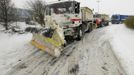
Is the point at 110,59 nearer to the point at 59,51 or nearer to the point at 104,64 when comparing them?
the point at 104,64

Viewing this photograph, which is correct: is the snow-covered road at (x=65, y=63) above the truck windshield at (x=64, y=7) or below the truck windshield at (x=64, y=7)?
below

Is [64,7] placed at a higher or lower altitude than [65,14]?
higher

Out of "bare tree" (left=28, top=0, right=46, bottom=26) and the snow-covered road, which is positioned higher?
"bare tree" (left=28, top=0, right=46, bottom=26)

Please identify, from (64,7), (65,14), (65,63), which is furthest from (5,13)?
(65,63)

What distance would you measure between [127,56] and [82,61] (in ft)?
7.62

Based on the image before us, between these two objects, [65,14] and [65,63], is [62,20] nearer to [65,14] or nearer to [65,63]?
[65,14]

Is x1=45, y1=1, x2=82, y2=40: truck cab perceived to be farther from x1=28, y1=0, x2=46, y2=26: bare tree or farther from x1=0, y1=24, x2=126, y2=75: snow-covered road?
x1=28, y1=0, x2=46, y2=26: bare tree

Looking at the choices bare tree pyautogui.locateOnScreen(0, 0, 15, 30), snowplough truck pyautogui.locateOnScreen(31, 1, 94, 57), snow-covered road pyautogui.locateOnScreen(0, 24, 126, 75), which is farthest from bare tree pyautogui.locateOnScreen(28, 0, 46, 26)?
snow-covered road pyautogui.locateOnScreen(0, 24, 126, 75)

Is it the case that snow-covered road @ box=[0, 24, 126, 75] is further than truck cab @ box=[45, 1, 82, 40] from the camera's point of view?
No

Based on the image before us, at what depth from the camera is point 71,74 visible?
8.52 m

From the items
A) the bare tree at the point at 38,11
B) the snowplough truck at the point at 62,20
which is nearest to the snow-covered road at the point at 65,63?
the snowplough truck at the point at 62,20

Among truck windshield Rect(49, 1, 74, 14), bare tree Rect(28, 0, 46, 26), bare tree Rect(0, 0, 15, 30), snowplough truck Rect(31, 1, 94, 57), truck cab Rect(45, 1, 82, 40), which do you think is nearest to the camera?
snowplough truck Rect(31, 1, 94, 57)

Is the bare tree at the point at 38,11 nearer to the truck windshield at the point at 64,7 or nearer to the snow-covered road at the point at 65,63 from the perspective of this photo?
the truck windshield at the point at 64,7

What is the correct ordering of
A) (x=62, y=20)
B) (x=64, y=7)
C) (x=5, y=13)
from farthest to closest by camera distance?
(x=5, y=13)
(x=64, y=7)
(x=62, y=20)
